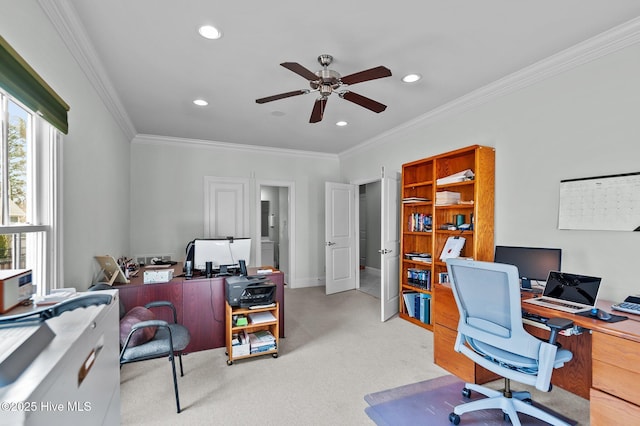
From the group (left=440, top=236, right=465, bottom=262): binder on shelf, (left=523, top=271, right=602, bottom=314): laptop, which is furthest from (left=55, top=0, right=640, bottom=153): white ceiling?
(left=523, top=271, right=602, bottom=314): laptop

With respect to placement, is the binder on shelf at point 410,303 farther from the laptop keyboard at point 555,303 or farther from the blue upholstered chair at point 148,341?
the blue upholstered chair at point 148,341

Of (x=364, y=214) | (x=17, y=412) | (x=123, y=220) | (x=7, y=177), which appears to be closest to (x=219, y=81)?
(x=7, y=177)

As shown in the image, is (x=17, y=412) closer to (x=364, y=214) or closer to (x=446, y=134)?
(x=446, y=134)

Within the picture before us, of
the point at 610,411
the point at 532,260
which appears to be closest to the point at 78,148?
the point at 532,260

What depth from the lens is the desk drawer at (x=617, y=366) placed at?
1660mm

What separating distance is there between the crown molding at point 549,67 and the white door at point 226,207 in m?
3.21

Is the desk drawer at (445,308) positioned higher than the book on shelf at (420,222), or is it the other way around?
the book on shelf at (420,222)

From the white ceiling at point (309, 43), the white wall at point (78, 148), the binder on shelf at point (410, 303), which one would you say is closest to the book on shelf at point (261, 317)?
the white wall at point (78, 148)

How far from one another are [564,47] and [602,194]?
3.90 feet

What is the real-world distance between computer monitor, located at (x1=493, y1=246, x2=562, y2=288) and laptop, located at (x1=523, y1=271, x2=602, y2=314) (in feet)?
0.59

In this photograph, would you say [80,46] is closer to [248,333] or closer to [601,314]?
[248,333]

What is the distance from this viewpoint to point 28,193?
1.87 meters

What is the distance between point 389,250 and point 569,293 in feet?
7.14

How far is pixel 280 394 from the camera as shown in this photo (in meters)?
2.45
